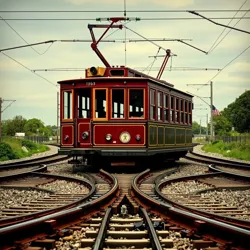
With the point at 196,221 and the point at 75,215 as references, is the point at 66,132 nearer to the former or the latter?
the point at 75,215

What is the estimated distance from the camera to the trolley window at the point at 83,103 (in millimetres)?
14219

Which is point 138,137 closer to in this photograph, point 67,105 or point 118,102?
point 118,102

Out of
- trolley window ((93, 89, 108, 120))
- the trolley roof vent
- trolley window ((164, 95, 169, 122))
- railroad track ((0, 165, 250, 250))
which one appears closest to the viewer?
railroad track ((0, 165, 250, 250))

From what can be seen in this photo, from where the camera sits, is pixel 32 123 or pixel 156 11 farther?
pixel 32 123

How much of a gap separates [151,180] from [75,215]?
584 cm

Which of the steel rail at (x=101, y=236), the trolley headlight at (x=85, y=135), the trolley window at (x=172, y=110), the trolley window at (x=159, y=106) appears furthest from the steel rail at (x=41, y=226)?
the trolley window at (x=172, y=110)

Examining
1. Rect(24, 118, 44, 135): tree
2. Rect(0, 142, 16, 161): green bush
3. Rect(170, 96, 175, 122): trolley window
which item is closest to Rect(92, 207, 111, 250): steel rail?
Rect(170, 96, 175, 122): trolley window

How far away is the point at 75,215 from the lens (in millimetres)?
6219

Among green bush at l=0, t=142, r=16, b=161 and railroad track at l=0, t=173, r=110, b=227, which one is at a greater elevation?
green bush at l=0, t=142, r=16, b=161

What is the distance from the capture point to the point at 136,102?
1387 cm

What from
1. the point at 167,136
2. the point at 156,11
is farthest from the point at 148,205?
the point at 156,11

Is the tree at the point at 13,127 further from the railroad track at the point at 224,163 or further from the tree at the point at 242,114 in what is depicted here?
Answer: the railroad track at the point at 224,163

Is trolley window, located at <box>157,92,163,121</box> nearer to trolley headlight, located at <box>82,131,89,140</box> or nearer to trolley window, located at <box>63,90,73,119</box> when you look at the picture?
trolley headlight, located at <box>82,131,89,140</box>

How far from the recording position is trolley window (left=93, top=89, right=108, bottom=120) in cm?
1387
